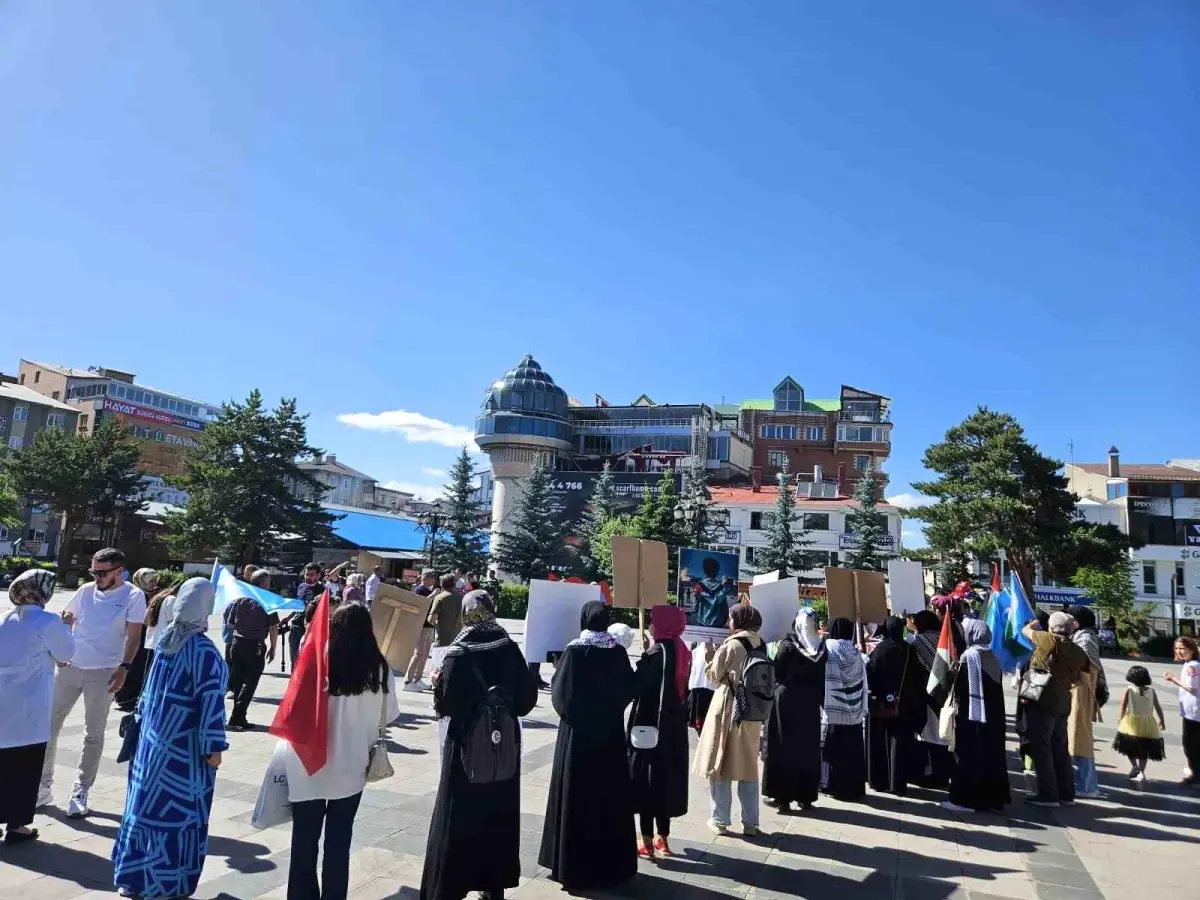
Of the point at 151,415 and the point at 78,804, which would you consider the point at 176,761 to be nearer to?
the point at 78,804

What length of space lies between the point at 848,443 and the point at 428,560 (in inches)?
1537

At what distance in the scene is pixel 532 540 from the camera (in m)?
38.9

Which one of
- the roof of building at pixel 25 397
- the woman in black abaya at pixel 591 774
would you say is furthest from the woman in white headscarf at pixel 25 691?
the roof of building at pixel 25 397

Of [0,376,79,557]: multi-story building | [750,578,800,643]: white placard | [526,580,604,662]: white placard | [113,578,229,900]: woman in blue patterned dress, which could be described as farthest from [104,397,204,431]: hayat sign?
[526,580,604,662]: white placard

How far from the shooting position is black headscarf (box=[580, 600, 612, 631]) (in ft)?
15.7

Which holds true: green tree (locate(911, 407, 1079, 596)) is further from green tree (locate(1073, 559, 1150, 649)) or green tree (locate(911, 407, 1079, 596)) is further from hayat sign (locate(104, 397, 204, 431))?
hayat sign (locate(104, 397, 204, 431))

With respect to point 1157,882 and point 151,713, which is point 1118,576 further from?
point 151,713

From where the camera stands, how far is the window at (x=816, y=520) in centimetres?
5019

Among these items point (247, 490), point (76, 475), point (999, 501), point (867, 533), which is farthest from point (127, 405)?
point (999, 501)

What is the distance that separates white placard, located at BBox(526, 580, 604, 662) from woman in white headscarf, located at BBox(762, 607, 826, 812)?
205cm

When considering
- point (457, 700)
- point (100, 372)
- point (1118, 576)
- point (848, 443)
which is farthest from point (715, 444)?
point (457, 700)

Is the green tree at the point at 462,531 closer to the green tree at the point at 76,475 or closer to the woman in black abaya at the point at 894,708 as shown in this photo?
the green tree at the point at 76,475

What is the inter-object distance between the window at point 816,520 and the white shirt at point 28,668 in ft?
159

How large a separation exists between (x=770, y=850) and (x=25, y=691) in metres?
4.99
